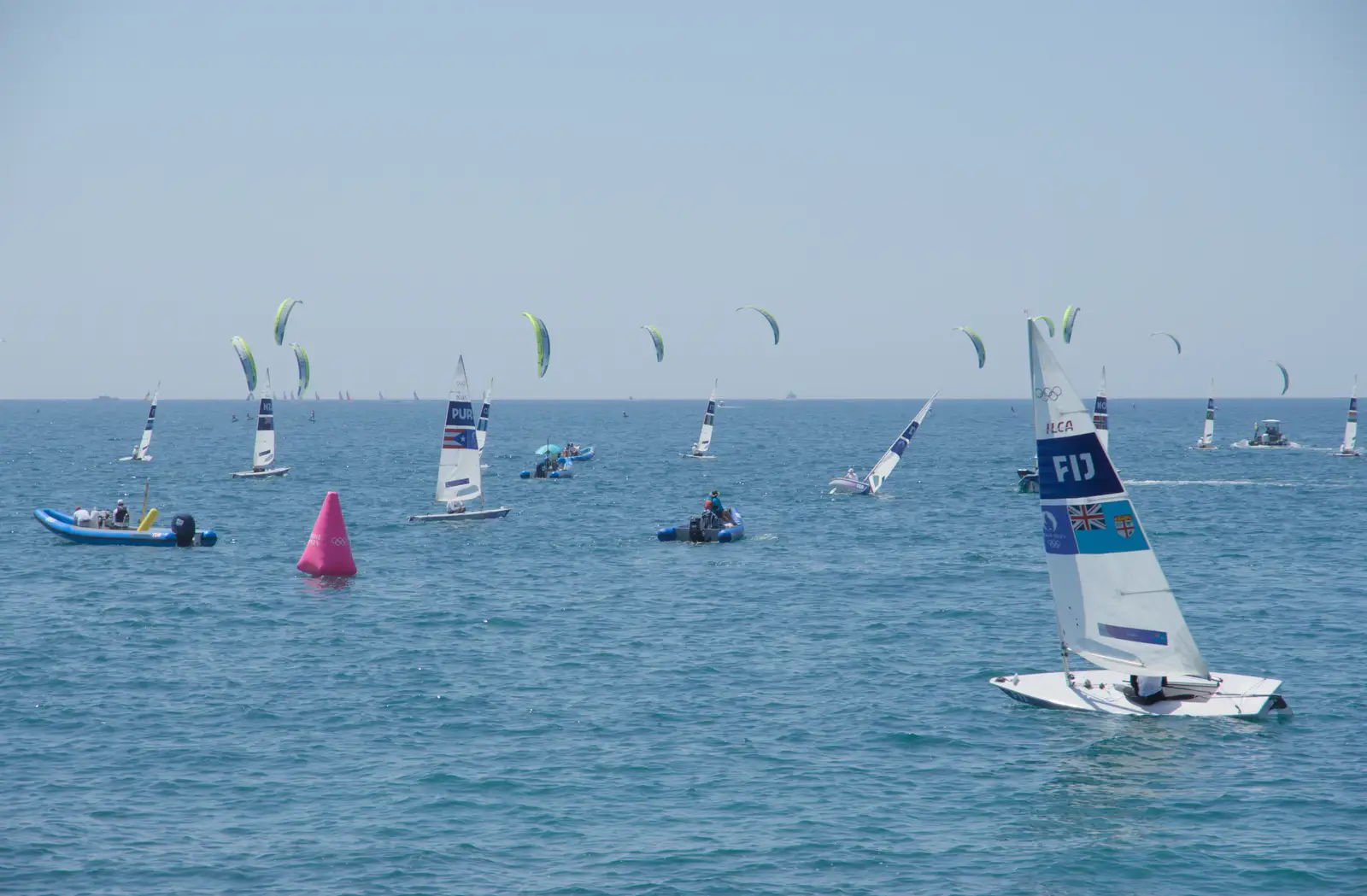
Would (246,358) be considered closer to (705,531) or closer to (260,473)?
(260,473)

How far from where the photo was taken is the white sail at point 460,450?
172 feet

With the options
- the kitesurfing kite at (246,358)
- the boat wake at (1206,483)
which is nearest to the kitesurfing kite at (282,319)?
the kitesurfing kite at (246,358)

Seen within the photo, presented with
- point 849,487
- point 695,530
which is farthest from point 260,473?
point 695,530

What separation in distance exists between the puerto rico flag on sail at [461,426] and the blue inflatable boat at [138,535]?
1055 cm

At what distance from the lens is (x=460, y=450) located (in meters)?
53.0

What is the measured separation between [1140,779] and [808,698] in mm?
7141

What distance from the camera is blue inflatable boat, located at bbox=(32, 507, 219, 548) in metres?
46.0

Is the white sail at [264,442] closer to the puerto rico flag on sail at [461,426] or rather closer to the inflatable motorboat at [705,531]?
the puerto rico flag on sail at [461,426]

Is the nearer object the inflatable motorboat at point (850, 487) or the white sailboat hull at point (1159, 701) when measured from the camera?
the white sailboat hull at point (1159, 701)

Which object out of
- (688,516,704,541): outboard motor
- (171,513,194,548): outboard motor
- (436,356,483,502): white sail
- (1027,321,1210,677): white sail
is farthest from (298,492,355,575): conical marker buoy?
(1027,321,1210,677): white sail

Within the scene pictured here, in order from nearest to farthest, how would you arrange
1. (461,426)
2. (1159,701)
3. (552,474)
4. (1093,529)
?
(1159,701) < (1093,529) < (461,426) < (552,474)

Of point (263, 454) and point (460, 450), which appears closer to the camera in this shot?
point (460, 450)

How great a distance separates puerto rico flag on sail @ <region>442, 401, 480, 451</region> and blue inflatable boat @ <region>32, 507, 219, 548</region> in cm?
1055

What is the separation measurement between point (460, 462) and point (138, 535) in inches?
523
